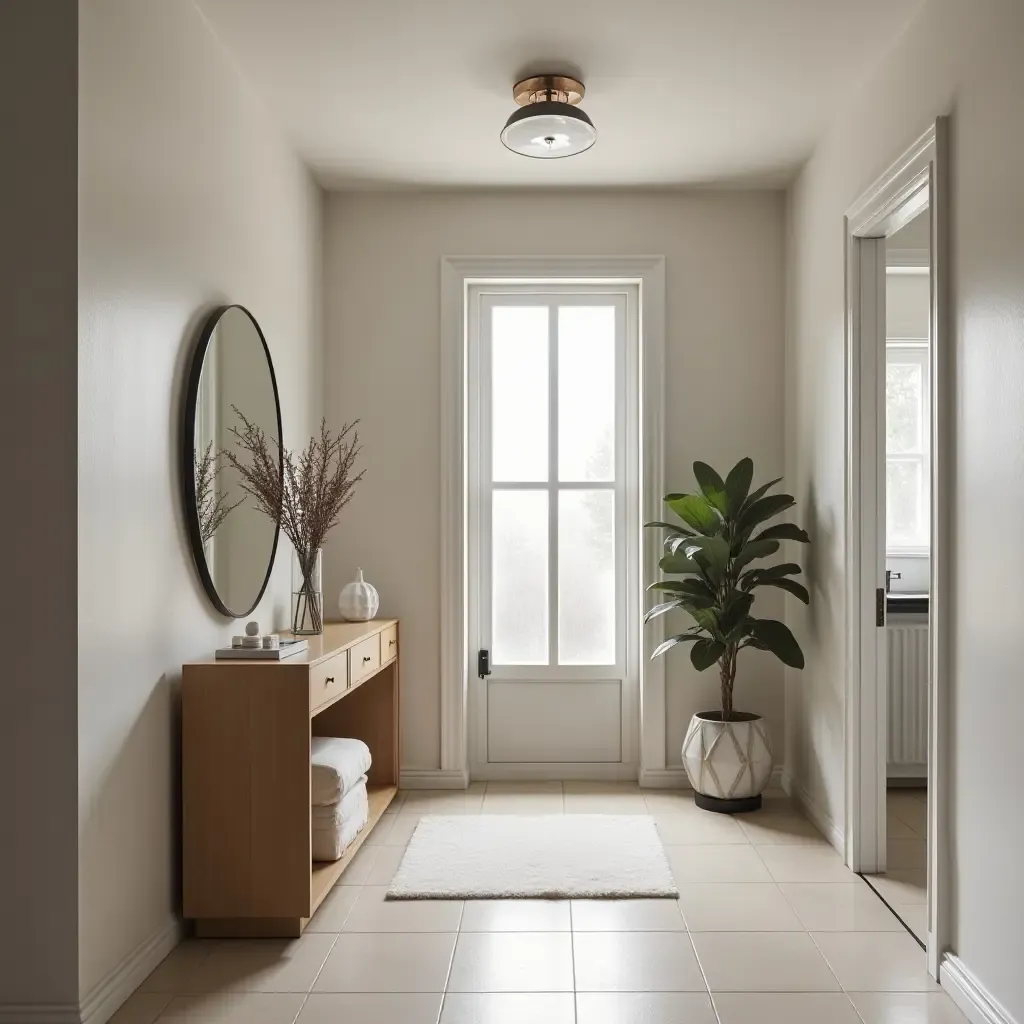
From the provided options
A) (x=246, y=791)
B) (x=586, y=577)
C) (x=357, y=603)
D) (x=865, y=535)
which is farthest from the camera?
(x=586, y=577)

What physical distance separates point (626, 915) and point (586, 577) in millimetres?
1906

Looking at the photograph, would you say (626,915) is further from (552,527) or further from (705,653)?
(552,527)

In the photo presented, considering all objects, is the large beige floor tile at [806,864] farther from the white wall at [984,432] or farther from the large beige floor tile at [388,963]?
the large beige floor tile at [388,963]

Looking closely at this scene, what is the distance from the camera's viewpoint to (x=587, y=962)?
279 centimetres

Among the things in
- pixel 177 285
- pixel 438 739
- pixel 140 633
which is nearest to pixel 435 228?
pixel 177 285

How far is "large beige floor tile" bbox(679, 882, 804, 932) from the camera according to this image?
3.04m

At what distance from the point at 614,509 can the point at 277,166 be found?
2.08 metres

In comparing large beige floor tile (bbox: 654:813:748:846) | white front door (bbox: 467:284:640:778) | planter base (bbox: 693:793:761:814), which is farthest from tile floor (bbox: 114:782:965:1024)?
white front door (bbox: 467:284:640:778)

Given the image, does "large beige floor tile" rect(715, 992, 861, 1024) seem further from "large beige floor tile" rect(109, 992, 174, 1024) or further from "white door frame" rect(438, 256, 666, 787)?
"white door frame" rect(438, 256, 666, 787)

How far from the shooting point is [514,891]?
3316 mm

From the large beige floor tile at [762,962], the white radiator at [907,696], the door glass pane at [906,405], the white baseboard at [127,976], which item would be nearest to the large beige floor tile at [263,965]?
the white baseboard at [127,976]

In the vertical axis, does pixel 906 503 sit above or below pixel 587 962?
above

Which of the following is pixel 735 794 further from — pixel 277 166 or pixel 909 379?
pixel 277 166

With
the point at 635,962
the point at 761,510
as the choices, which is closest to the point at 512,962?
the point at 635,962
